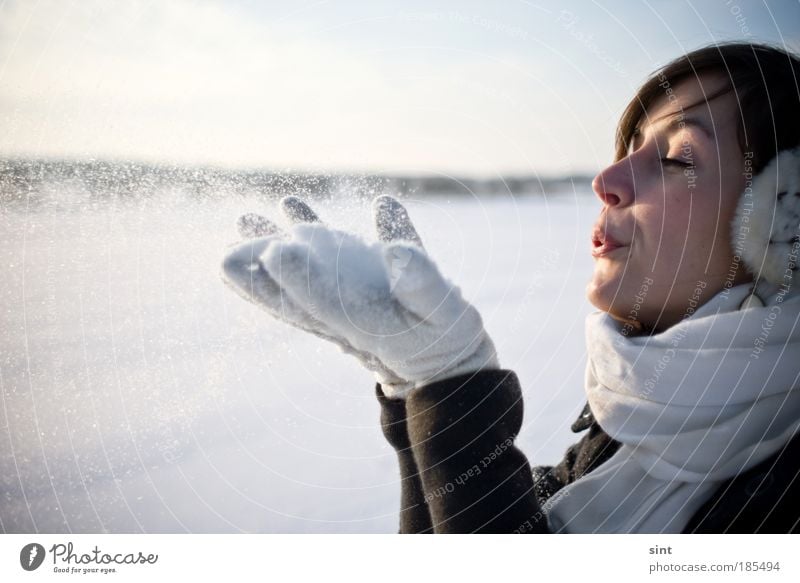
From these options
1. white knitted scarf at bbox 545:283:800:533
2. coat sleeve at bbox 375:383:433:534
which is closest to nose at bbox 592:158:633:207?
white knitted scarf at bbox 545:283:800:533

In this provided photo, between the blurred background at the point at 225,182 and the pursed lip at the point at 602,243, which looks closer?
the pursed lip at the point at 602,243

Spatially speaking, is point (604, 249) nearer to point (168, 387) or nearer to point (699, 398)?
point (699, 398)

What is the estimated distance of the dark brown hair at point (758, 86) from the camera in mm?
609

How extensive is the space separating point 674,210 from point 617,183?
0.19ft

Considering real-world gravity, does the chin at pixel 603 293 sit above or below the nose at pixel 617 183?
below

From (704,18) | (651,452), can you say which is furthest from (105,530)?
(704,18)

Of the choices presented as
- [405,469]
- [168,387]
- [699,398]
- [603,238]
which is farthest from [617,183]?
[168,387]

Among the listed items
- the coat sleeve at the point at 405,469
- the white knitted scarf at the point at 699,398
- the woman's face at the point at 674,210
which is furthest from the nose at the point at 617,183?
the coat sleeve at the point at 405,469

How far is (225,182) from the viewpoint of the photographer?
755mm

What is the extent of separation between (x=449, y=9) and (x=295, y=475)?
0.62 meters

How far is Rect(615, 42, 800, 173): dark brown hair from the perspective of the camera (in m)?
0.61

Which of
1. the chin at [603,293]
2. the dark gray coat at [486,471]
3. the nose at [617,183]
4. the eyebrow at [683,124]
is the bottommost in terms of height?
the dark gray coat at [486,471]

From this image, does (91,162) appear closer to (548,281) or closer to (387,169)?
(387,169)

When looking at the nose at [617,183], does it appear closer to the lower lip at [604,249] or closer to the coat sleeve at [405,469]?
the lower lip at [604,249]
